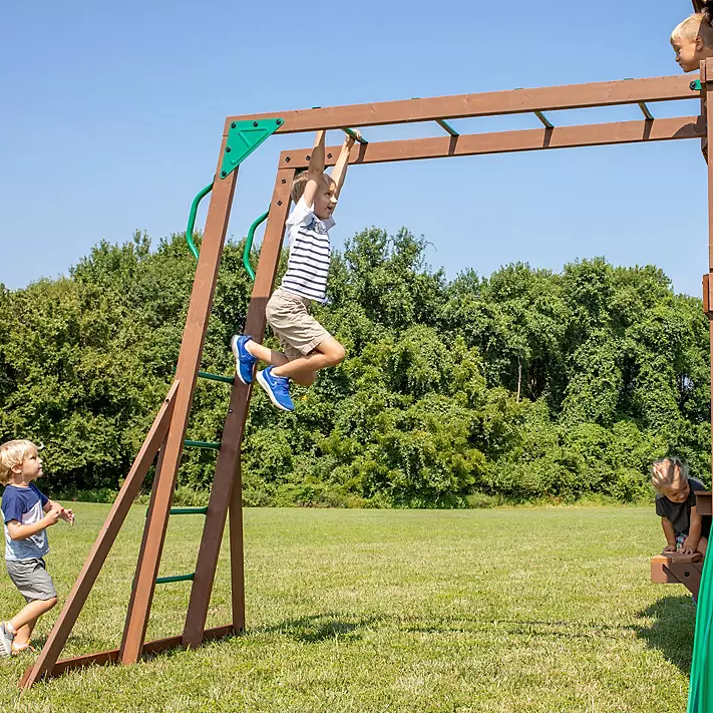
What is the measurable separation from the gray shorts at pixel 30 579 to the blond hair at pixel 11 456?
1.95ft

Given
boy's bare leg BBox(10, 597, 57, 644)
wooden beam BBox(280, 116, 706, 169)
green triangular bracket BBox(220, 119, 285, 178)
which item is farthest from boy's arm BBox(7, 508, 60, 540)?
wooden beam BBox(280, 116, 706, 169)

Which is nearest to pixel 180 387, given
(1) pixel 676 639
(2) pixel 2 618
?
(2) pixel 2 618

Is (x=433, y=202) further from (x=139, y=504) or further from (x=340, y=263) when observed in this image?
(x=139, y=504)

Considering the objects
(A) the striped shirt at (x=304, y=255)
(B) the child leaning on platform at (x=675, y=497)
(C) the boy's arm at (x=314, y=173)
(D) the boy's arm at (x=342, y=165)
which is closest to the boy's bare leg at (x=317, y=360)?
(A) the striped shirt at (x=304, y=255)

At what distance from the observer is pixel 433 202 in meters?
42.1

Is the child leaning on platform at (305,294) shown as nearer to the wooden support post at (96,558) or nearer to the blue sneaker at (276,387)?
the blue sneaker at (276,387)

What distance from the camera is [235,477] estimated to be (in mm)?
6707

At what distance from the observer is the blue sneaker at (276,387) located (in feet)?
19.9

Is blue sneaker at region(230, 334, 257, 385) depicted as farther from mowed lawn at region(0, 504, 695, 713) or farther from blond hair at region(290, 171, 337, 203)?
mowed lawn at region(0, 504, 695, 713)

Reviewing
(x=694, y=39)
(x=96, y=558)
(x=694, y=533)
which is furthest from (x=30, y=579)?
(x=694, y=39)

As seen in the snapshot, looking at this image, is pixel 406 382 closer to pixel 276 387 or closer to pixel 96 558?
pixel 276 387

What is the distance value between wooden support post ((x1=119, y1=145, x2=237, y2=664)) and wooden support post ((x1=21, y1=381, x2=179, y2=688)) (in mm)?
106

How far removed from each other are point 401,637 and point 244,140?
3862mm

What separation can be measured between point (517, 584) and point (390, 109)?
576cm
